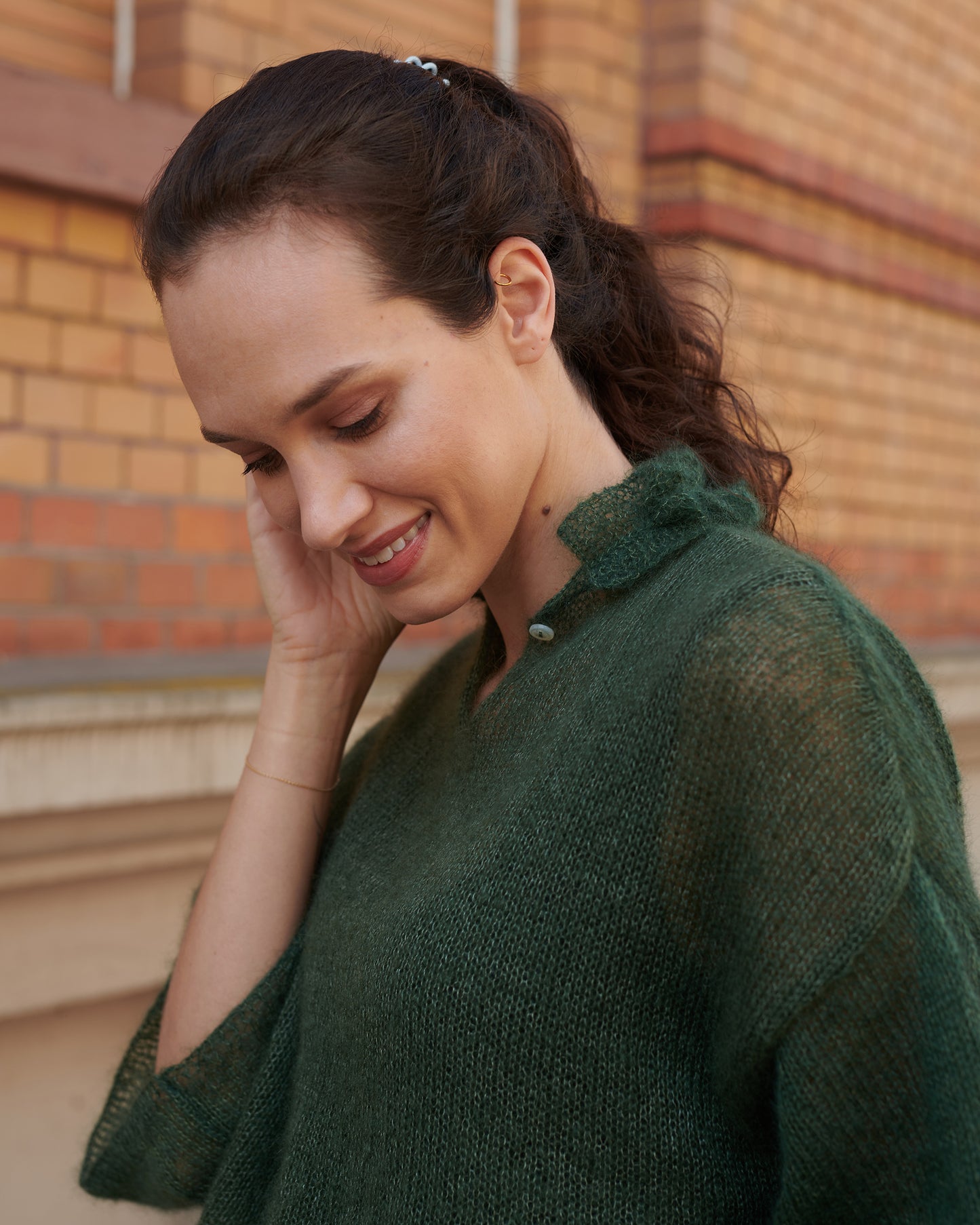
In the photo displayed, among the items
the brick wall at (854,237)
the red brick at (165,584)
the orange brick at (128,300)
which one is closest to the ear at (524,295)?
the orange brick at (128,300)

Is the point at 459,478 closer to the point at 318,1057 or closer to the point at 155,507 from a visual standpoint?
the point at 318,1057

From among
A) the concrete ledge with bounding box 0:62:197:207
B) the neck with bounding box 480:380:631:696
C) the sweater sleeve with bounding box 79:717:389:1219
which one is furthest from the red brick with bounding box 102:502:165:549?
the neck with bounding box 480:380:631:696

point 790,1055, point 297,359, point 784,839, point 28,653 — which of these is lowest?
point 28,653

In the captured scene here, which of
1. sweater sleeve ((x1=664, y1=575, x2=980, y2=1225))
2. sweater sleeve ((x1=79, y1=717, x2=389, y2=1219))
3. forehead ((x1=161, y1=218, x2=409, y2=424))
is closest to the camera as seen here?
sweater sleeve ((x1=664, y1=575, x2=980, y2=1225))

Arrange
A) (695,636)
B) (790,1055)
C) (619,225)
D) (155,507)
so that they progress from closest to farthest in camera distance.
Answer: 1. (790,1055)
2. (695,636)
3. (619,225)
4. (155,507)

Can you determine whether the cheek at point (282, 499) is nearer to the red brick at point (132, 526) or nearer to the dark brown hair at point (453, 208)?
the dark brown hair at point (453, 208)

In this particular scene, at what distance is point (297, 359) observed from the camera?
1292mm

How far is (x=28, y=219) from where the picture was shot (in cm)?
242

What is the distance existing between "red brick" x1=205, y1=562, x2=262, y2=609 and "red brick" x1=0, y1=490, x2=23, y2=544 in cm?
43

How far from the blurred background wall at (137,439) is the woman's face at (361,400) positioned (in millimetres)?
580

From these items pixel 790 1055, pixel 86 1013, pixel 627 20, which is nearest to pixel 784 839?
pixel 790 1055

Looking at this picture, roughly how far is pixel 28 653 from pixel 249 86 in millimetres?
1386

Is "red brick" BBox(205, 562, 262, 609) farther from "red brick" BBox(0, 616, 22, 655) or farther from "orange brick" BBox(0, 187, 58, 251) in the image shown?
"orange brick" BBox(0, 187, 58, 251)

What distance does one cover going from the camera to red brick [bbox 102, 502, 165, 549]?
102 inches
